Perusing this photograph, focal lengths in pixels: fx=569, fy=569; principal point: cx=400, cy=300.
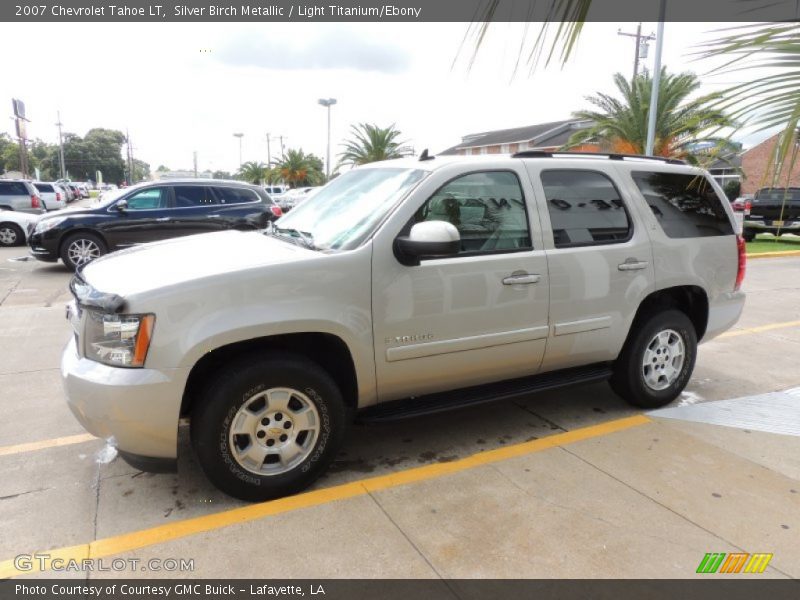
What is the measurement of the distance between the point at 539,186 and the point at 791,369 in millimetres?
3623

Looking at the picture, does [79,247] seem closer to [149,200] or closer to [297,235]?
[149,200]

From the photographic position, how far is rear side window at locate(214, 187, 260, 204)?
36.3 ft

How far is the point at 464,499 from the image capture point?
311cm

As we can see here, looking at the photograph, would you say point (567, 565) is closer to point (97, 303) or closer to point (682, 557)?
point (682, 557)

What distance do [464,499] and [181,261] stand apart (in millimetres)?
2008

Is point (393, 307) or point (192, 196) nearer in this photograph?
point (393, 307)

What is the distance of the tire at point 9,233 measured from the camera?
1449 cm

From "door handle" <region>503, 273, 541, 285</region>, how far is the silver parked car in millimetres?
19567

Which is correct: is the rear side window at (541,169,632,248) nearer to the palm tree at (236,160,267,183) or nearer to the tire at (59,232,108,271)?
the tire at (59,232,108,271)

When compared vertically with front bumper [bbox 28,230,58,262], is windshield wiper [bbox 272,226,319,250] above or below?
above

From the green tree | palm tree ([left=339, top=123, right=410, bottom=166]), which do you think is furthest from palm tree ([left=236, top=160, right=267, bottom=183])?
the green tree

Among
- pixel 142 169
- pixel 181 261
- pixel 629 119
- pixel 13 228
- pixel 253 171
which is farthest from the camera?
pixel 142 169

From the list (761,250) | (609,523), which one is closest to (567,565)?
(609,523)

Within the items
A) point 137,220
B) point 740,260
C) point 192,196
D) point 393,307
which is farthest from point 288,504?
point 192,196
